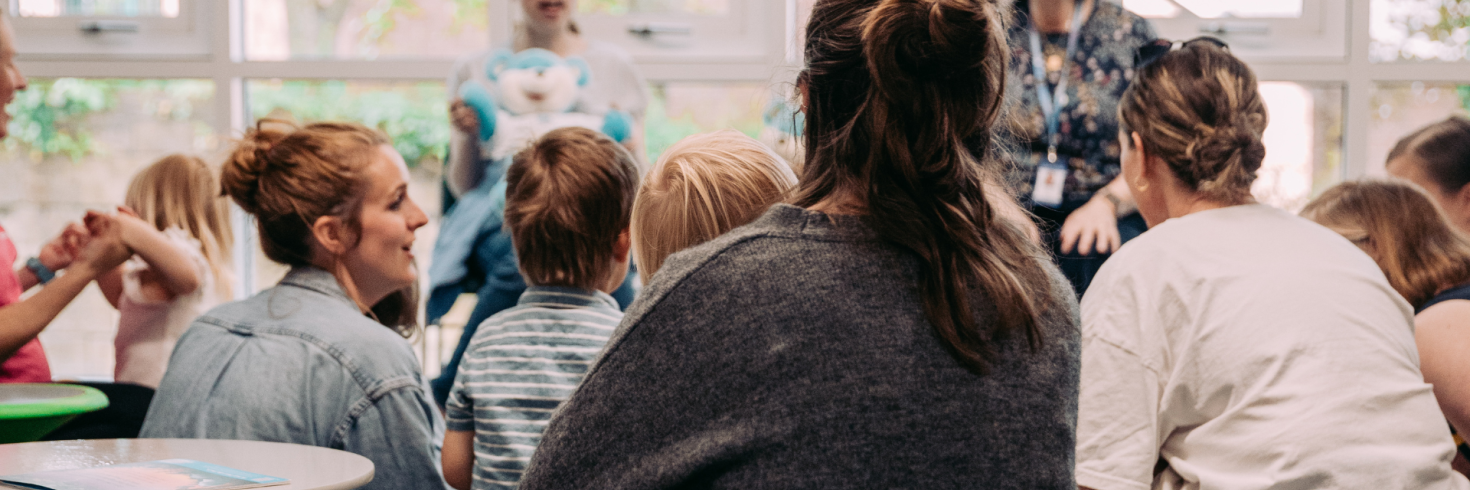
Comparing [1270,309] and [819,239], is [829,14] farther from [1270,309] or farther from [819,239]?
[1270,309]

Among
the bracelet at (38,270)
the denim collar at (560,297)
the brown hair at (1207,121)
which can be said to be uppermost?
the brown hair at (1207,121)

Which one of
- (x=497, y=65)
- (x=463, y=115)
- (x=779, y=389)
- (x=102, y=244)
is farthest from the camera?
(x=497, y=65)

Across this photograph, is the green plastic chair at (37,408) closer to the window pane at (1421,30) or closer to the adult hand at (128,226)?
the adult hand at (128,226)

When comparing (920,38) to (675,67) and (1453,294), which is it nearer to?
(1453,294)

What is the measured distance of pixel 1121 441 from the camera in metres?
1.34

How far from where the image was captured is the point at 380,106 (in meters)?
3.56

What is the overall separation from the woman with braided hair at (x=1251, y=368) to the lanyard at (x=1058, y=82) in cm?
96

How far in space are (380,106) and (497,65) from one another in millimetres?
872

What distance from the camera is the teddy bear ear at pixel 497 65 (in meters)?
2.89

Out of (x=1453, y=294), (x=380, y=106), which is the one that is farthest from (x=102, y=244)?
(x=1453, y=294)

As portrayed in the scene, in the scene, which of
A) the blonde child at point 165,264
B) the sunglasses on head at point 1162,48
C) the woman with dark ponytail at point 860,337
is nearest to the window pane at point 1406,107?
the sunglasses on head at point 1162,48

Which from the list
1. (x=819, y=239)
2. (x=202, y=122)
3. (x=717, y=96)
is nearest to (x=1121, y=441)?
(x=819, y=239)

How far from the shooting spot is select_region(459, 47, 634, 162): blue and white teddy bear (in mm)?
2787

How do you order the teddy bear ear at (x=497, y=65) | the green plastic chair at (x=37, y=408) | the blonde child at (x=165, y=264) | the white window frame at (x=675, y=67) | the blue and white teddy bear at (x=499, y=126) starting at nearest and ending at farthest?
the green plastic chair at (x=37, y=408)
the blonde child at (x=165, y=264)
the blue and white teddy bear at (x=499, y=126)
the teddy bear ear at (x=497, y=65)
the white window frame at (x=675, y=67)
